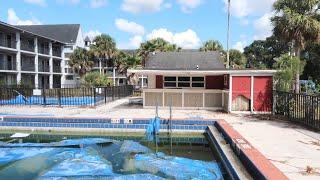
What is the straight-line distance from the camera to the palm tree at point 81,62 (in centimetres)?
5703

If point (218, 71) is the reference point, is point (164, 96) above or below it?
below

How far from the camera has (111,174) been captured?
28.9 feet

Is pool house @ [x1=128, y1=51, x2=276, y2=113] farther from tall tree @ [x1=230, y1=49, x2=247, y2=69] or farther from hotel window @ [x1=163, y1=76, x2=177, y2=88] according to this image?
tall tree @ [x1=230, y1=49, x2=247, y2=69]

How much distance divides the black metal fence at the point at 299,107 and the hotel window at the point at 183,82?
5.00 metres

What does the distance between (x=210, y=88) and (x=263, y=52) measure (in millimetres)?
75819

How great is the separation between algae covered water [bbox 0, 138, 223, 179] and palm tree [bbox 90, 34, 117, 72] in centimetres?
4510

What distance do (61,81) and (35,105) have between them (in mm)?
38820

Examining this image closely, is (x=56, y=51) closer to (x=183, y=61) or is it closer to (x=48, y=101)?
(x=48, y=101)

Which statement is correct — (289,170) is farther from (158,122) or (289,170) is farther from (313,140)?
(158,122)

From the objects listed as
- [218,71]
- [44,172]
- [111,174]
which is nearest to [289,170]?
[111,174]

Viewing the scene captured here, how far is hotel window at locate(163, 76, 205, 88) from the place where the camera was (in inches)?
910

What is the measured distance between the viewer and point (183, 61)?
86.1 feet

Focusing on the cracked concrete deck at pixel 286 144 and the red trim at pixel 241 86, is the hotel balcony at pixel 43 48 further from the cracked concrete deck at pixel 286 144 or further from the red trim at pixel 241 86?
the cracked concrete deck at pixel 286 144

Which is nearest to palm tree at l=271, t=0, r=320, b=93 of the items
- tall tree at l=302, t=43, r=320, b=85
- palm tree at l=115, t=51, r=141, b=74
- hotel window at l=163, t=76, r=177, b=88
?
hotel window at l=163, t=76, r=177, b=88
